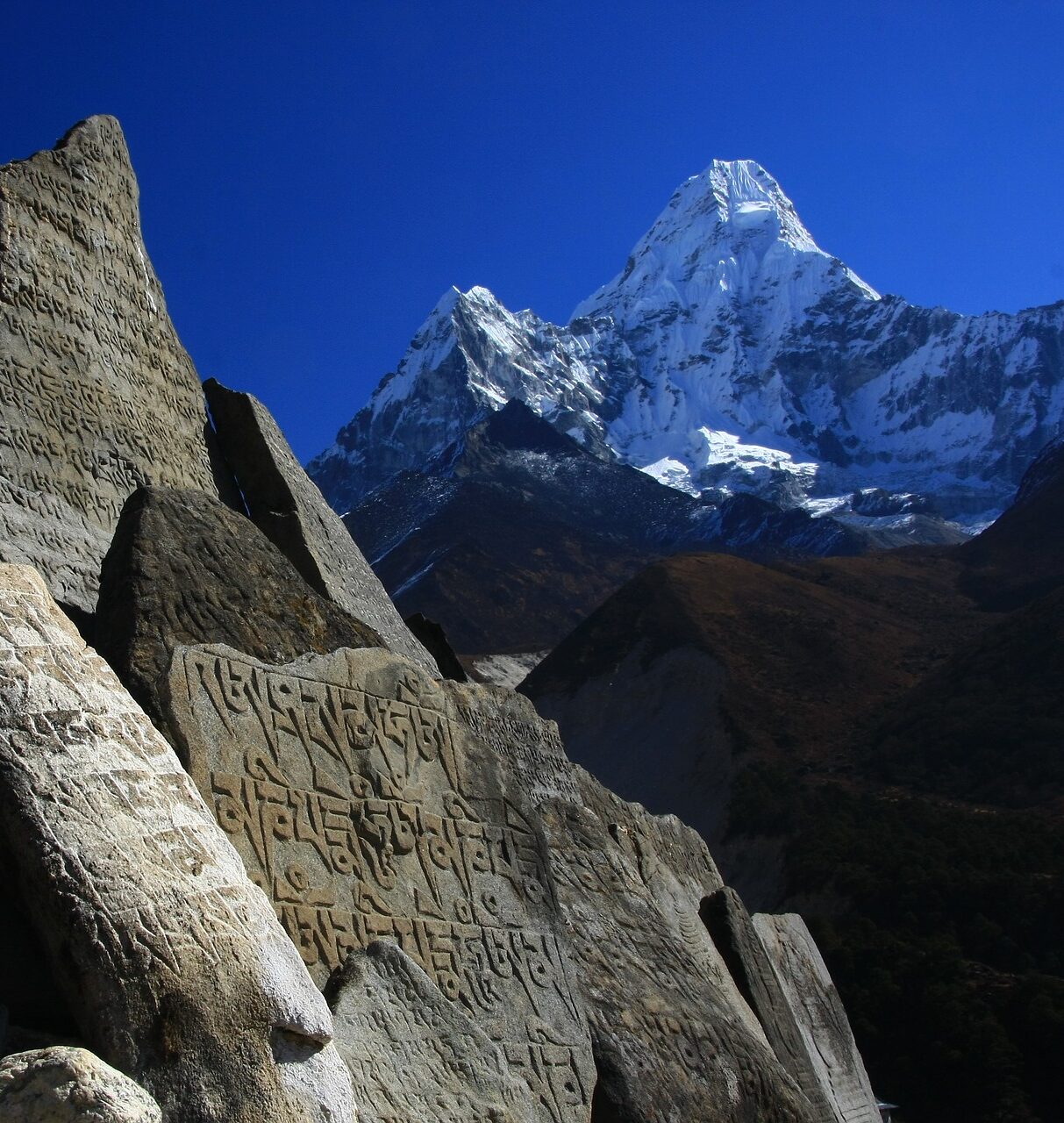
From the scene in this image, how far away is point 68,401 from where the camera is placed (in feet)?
27.4

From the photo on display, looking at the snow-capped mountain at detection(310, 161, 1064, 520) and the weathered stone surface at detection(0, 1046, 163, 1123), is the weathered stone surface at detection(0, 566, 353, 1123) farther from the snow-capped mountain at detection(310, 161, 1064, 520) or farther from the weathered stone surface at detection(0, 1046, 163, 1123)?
the snow-capped mountain at detection(310, 161, 1064, 520)

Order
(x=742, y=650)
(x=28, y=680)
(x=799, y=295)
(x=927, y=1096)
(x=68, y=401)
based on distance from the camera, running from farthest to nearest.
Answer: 1. (x=799, y=295)
2. (x=742, y=650)
3. (x=927, y=1096)
4. (x=68, y=401)
5. (x=28, y=680)

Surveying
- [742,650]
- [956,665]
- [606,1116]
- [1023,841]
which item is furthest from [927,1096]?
[742,650]

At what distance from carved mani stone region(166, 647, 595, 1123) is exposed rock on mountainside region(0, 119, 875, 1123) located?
0.01 meters

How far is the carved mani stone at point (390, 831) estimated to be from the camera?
5051 millimetres

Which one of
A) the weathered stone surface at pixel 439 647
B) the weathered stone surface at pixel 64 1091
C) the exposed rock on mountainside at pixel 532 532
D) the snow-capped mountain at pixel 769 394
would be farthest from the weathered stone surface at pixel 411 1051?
the snow-capped mountain at pixel 769 394

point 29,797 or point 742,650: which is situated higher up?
point 742,650

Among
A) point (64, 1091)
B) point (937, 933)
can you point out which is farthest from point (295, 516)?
point (937, 933)

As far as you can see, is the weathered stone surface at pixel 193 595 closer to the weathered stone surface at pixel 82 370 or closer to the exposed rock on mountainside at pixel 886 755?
the weathered stone surface at pixel 82 370

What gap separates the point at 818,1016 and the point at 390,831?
4.70 meters

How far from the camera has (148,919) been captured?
12.4 feet

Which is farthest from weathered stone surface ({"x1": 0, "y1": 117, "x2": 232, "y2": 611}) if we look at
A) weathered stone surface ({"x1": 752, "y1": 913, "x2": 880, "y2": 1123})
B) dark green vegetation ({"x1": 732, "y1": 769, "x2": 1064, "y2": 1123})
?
dark green vegetation ({"x1": 732, "y1": 769, "x2": 1064, "y2": 1123})

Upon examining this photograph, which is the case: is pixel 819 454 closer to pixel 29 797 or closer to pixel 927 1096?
pixel 927 1096

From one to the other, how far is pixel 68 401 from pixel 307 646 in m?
2.87
